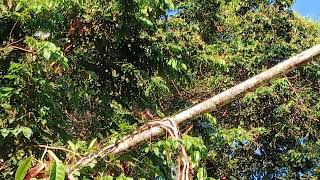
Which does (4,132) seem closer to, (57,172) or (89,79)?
(89,79)

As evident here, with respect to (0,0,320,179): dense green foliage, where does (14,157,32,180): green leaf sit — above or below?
below

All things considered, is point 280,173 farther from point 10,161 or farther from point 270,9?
point 10,161

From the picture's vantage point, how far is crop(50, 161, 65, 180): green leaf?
85.0 inches

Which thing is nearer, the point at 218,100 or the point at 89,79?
the point at 218,100

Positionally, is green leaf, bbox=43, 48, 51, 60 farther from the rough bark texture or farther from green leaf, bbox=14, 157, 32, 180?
green leaf, bbox=14, 157, 32, 180

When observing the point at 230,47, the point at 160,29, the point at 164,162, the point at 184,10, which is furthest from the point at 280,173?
the point at 164,162

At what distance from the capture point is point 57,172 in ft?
7.11

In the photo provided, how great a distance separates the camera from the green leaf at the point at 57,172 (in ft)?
7.08

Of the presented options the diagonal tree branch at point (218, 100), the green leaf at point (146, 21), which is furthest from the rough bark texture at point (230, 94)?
the green leaf at point (146, 21)

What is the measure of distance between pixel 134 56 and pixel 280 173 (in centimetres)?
597

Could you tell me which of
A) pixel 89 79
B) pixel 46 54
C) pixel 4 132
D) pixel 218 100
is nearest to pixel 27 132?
pixel 4 132

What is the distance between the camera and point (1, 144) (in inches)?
130

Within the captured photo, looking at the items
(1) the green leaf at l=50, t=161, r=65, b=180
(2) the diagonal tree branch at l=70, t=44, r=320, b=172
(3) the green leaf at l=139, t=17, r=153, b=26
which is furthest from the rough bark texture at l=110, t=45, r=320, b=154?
(3) the green leaf at l=139, t=17, r=153, b=26

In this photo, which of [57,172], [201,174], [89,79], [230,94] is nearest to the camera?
[57,172]
